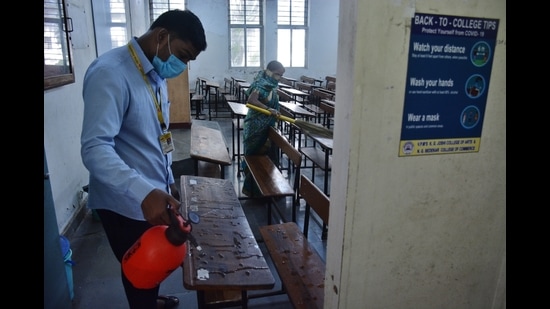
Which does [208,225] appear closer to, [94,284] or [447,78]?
[94,284]

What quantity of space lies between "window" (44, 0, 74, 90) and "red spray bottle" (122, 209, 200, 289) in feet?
6.17

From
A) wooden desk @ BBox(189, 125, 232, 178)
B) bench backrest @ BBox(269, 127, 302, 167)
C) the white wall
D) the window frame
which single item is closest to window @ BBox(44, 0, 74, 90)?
wooden desk @ BBox(189, 125, 232, 178)

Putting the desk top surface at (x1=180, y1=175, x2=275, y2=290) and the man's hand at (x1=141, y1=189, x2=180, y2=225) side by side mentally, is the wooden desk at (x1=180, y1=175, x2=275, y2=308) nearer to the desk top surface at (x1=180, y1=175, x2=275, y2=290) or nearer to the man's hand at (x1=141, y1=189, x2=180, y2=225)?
the desk top surface at (x1=180, y1=175, x2=275, y2=290)

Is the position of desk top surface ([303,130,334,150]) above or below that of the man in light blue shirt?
below

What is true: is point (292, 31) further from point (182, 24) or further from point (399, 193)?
point (399, 193)

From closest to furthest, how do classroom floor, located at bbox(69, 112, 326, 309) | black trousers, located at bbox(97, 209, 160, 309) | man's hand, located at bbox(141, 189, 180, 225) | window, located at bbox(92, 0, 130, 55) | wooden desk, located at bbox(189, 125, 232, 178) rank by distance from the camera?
man's hand, located at bbox(141, 189, 180, 225), black trousers, located at bbox(97, 209, 160, 309), classroom floor, located at bbox(69, 112, 326, 309), wooden desk, located at bbox(189, 125, 232, 178), window, located at bbox(92, 0, 130, 55)

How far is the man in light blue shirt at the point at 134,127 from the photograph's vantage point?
1145 millimetres

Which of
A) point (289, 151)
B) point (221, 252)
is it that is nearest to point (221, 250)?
point (221, 252)

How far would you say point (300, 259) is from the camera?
1938mm

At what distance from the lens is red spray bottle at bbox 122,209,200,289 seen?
1167 millimetres

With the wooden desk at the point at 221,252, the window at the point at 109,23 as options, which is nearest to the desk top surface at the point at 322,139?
the wooden desk at the point at 221,252
